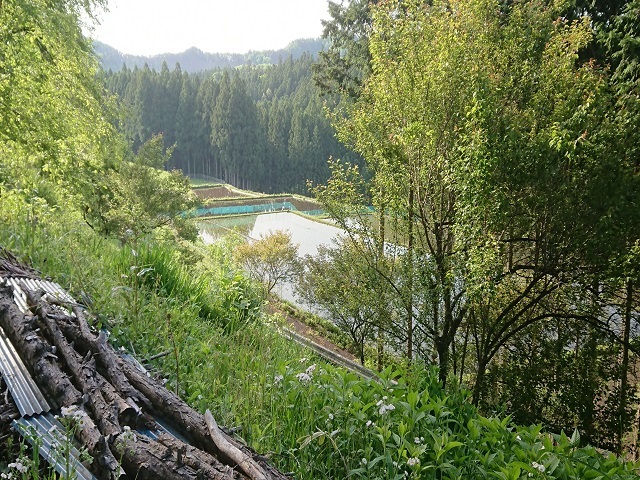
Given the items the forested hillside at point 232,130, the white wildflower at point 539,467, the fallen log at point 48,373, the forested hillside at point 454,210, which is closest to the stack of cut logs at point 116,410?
the fallen log at point 48,373

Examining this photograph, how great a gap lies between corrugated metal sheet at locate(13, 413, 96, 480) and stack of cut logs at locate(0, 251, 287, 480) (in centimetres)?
5

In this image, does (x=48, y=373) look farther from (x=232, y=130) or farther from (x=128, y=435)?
(x=232, y=130)

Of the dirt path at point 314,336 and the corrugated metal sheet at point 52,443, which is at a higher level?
the corrugated metal sheet at point 52,443

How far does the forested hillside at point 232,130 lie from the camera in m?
59.6

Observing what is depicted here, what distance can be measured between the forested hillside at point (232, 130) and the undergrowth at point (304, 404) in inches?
2132

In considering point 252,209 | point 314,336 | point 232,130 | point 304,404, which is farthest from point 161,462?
point 232,130

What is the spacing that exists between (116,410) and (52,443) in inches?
9.8

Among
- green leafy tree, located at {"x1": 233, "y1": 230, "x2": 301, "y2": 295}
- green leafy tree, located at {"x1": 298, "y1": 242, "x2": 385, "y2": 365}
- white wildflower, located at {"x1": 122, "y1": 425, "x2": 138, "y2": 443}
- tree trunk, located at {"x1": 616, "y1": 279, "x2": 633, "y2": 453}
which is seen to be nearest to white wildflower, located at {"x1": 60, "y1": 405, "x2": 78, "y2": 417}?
white wildflower, located at {"x1": 122, "y1": 425, "x2": 138, "y2": 443}

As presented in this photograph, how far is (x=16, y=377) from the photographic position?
197 cm

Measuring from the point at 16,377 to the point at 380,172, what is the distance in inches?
325

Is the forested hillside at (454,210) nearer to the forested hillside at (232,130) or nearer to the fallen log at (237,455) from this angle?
the fallen log at (237,455)

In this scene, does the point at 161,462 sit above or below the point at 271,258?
above

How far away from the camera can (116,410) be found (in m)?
1.79

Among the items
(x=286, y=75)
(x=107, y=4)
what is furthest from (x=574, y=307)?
(x=286, y=75)
